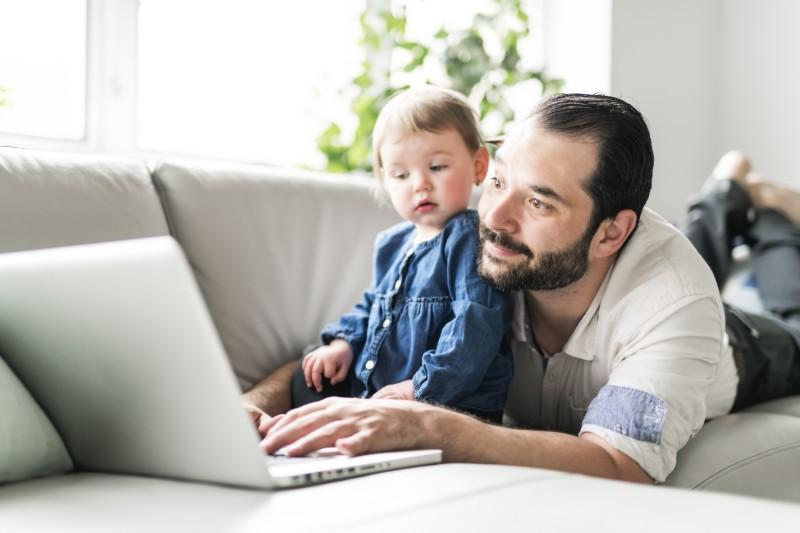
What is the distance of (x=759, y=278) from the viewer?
2.54 metres

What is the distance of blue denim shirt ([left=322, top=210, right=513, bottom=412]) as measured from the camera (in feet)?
4.57

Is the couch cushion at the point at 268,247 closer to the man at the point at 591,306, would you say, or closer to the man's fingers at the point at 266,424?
the man at the point at 591,306

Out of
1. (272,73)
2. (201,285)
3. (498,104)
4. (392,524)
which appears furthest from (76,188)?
(498,104)

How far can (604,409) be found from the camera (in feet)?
4.23

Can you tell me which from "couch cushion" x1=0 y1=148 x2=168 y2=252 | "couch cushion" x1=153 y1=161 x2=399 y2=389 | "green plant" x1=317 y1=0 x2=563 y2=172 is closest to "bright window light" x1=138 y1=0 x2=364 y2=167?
"green plant" x1=317 y1=0 x2=563 y2=172

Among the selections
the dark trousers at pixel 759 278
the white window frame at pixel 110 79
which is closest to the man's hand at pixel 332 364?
the dark trousers at pixel 759 278

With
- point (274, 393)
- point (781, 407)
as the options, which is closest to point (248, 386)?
point (274, 393)

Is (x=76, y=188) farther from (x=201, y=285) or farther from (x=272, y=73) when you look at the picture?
(x=272, y=73)

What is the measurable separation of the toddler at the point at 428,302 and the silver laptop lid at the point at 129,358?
52 centimetres

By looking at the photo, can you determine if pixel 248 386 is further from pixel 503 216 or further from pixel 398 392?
pixel 503 216

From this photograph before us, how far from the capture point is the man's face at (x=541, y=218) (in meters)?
1.43

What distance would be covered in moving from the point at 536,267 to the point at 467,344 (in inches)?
7.0

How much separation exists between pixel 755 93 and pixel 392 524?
3.70m

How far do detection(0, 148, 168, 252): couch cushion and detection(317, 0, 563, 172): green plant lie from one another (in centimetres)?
126
